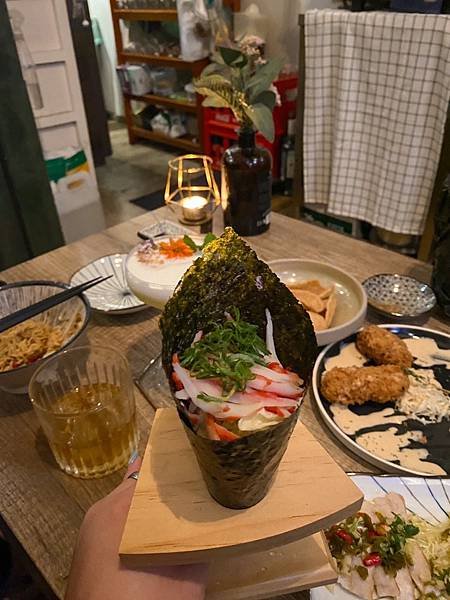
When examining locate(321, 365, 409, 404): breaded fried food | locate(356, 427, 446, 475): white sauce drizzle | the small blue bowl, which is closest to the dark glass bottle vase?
the small blue bowl

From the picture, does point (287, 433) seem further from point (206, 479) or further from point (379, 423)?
point (379, 423)

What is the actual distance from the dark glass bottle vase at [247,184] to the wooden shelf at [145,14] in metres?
2.83

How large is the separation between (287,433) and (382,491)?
32 cm

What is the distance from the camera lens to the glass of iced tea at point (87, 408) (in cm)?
69

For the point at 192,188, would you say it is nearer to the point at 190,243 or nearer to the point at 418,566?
the point at 190,243

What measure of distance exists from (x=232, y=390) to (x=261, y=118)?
97 cm

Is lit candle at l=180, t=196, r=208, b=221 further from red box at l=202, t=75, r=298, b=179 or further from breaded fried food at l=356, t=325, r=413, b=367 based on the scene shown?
red box at l=202, t=75, r=298, b=179

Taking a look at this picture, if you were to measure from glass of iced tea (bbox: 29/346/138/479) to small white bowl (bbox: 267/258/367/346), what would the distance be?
38cm

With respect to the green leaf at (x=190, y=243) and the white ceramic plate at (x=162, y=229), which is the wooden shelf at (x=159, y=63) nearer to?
the white ceramic plate at (x=162, y=229)

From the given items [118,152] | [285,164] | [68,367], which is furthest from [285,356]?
[118,152]

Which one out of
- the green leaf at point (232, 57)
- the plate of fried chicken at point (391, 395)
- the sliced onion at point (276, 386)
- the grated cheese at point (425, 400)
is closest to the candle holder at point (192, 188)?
the green leaf at point (232, 57)

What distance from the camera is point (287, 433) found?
441mm

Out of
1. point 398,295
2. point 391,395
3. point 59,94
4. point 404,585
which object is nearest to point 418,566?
point 404,585

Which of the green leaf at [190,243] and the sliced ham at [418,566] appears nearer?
the sliced ham at [418,566]
